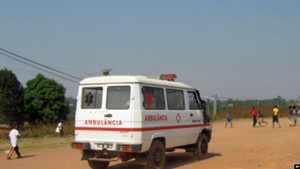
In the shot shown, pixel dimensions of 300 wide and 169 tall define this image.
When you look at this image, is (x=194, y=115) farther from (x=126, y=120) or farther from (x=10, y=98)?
(x=10, y=98)

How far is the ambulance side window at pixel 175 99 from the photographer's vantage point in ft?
42.5

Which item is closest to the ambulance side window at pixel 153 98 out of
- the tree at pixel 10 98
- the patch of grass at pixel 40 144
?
the patch of grass at pixel 40 144

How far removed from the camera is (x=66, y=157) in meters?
16.8

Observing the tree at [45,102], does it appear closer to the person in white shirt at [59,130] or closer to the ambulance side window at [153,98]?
the person in white shirt at [59,130]

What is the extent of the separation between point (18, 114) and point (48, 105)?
4258mm

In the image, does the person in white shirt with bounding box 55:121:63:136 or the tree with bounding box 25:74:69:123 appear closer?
the person in white shirt with bounding box 55:121:63:136

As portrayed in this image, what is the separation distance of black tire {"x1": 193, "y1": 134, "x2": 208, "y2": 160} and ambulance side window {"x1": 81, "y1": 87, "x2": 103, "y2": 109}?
4.19 metres

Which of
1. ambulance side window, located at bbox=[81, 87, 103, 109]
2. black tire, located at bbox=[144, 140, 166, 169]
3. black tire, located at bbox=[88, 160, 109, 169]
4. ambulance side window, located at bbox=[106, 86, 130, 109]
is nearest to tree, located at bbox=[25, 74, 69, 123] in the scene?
black tire, located at bbox=[88, 160, 109, 169]

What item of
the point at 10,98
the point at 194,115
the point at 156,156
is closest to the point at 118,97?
the point at 156,156

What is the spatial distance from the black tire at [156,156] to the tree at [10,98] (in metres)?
40.2

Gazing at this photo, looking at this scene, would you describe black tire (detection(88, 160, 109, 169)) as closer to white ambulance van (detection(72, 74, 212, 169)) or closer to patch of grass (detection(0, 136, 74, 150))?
white ambulance van (detection(72, 74, 212, 169))

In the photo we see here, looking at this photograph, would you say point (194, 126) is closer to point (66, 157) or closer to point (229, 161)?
point (229, 161)

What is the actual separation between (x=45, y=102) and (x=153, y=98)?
4454cm

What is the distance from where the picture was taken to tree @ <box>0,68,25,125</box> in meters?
50.2
